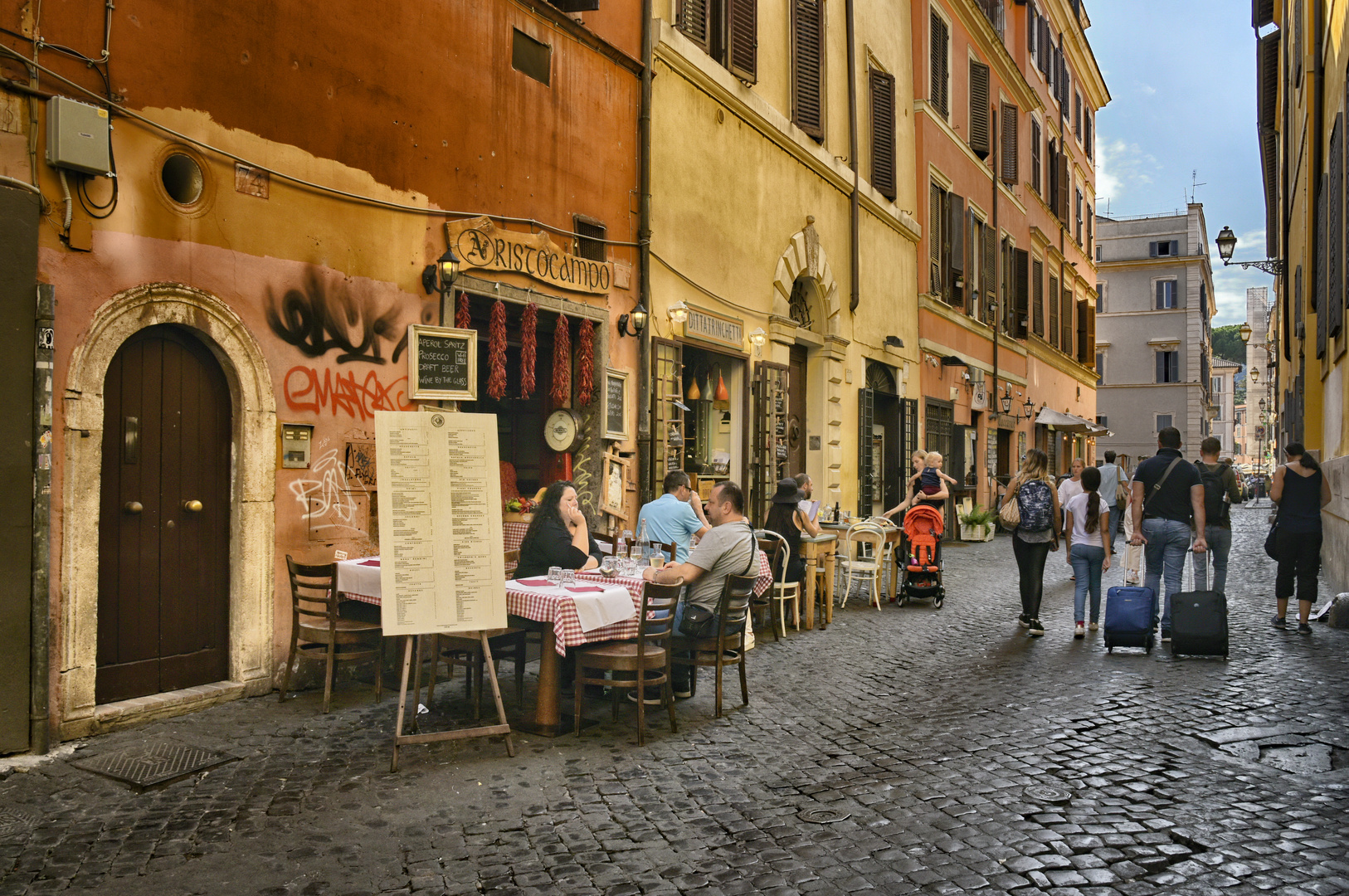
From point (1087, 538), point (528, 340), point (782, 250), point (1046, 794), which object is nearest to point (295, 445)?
point (528, 340)

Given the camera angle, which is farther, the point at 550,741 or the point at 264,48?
the point at 264,48

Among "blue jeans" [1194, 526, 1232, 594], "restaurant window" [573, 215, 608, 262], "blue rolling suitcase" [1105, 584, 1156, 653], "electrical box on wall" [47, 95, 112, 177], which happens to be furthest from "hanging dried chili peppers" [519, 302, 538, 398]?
"blue jeans" [1194, 526, 1232, 594]

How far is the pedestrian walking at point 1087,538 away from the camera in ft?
27.3

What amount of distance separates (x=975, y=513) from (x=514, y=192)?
13567 millimetres

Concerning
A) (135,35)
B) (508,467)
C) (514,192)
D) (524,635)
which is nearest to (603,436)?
(508,467)

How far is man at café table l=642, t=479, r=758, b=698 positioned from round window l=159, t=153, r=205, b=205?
3487mm

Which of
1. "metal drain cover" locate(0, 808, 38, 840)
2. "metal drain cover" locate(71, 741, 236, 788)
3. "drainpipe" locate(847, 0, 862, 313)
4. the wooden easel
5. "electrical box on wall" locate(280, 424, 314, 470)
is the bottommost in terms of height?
"metal drain cover" locate(0, 808, 38, 840)

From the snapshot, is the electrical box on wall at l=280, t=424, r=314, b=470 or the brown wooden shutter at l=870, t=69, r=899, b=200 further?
the brown wooden shutter at l=870, t=69, r=899, b=200

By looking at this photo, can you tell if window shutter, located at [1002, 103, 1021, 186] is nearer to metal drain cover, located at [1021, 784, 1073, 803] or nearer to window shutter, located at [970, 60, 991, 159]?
window shutter, located at [970, 60, 991, 159]

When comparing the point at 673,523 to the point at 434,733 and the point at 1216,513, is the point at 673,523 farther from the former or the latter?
the point at 1216,513

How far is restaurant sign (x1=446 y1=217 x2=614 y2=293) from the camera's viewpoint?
7.71 metres

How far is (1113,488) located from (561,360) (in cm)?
987

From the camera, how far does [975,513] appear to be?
1930 centimetres

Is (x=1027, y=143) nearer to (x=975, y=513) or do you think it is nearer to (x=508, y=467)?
(x=975, y=513)
